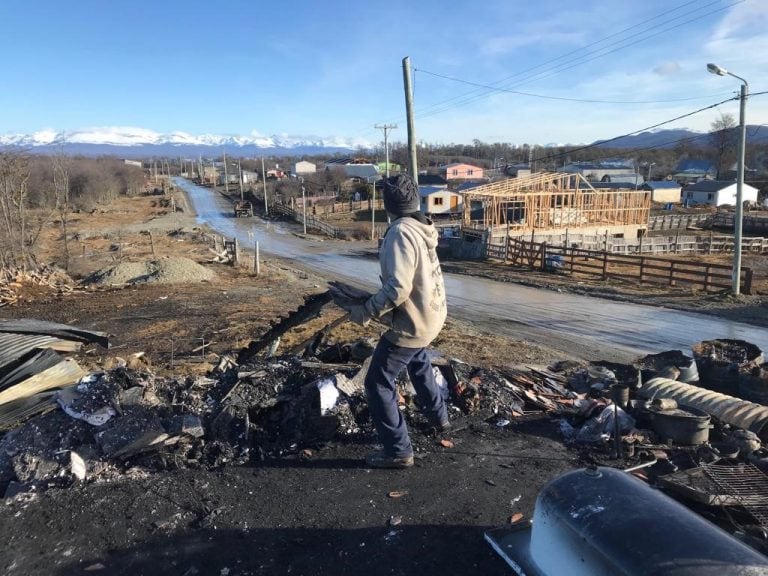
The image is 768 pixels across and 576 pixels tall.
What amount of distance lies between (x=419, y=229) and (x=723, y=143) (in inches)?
4309

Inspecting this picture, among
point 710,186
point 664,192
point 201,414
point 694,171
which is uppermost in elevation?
point 694,171

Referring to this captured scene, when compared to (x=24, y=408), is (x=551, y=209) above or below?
above

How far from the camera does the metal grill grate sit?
3274 mm

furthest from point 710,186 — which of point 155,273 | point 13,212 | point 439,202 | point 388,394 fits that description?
point 388,394

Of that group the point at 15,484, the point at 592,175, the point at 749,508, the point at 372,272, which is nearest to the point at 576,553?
the point at 749,508

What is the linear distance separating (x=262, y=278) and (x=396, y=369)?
61.3ft

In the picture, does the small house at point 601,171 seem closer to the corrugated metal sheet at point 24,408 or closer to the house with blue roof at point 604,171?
the house with blue roof at point 604,171

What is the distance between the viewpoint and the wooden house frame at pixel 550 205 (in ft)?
101

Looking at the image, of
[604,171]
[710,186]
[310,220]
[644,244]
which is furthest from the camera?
[604,171]

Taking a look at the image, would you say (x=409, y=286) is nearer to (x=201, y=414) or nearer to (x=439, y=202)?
(x=201, y=414)

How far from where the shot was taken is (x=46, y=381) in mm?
5473

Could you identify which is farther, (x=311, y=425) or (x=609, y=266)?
(x=609, y=266)

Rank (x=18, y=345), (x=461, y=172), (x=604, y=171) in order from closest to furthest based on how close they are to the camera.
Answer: (x=18, y=345)
(x=604, y=171)
(x=461, y=172)

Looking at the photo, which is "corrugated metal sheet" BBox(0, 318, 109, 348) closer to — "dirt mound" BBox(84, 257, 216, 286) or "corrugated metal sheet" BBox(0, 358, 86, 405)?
"corrugated metal sheet" BBox(0, 358, 86, 405)
